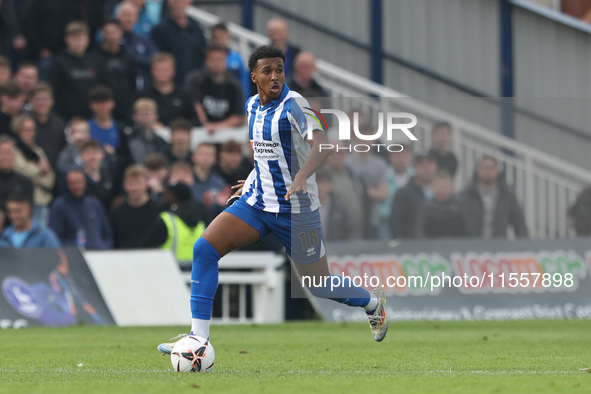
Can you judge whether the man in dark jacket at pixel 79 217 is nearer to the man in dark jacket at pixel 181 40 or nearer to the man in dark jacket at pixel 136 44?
the man in dark jacket at pixel 136 44

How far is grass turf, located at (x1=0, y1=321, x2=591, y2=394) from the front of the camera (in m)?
6.72

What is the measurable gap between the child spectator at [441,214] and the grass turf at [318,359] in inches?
54.3

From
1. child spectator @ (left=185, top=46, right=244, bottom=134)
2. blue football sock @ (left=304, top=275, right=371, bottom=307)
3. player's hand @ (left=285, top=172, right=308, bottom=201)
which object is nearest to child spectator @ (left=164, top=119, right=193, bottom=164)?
child spectator @ (left=185, top=46, right=244, bottom=134)

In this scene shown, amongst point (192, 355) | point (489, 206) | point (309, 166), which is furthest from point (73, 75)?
point (192, 355)

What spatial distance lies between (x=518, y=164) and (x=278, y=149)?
8.24m

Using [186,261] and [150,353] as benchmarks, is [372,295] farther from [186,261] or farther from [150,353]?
[186,261]

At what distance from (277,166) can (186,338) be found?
4.76 feet

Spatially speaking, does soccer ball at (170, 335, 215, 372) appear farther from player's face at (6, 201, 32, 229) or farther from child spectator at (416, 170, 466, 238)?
child spectator at (416, 170, 466, 238)

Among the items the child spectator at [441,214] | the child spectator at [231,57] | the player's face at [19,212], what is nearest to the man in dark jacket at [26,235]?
the player's face at [19,212]

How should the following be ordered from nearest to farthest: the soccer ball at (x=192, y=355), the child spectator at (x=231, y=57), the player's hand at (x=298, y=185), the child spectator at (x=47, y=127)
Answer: the soccer ball at (x=192, y=355), the player's hand at (x=298, y=185), the child spectator at (x=47, y=127), the child spectator at (x=231, y=57)

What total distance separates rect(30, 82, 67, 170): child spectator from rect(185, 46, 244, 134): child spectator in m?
2.20

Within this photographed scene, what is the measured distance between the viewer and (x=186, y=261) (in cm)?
1426

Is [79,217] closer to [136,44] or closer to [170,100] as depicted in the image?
[170,100]

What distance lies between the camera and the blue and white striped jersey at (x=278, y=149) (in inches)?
316
